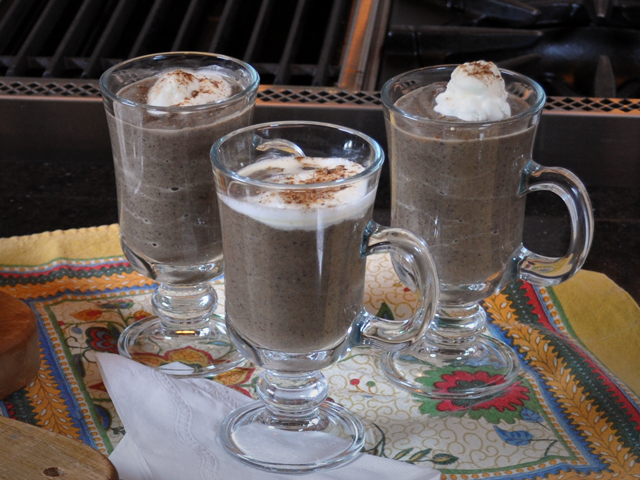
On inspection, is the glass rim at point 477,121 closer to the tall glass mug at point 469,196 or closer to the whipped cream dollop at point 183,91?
the tall glass mug at point 469,196

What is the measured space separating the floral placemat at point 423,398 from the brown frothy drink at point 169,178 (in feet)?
0.52

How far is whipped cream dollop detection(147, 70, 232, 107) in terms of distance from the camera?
87 centimetres

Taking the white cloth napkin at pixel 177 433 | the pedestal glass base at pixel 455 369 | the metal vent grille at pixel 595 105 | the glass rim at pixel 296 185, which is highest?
the glass rim at pixel 296 185

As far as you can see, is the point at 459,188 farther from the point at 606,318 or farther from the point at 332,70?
the point at 332,70

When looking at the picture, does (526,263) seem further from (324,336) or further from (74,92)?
(74,92)

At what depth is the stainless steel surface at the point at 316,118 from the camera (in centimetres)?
129

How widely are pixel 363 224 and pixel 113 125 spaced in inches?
12.1

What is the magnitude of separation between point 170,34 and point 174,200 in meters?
0.88

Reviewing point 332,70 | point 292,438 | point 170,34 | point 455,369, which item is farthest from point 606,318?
point 170,34

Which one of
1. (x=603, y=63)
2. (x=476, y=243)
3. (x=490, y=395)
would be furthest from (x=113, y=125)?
(x=603, y=63)

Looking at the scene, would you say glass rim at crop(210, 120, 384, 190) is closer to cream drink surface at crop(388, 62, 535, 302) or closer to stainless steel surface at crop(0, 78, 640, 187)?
cream drink surface at crop(388, 62, 535, 302)

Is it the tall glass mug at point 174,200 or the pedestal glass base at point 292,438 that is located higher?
the tall glass mug at point 174,200

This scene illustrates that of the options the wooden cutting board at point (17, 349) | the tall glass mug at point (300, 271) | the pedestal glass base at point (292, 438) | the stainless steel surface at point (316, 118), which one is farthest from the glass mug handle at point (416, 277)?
the stainless steel surface at point (316, 118)

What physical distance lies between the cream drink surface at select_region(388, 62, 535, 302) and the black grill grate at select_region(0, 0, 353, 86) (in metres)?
0.54
